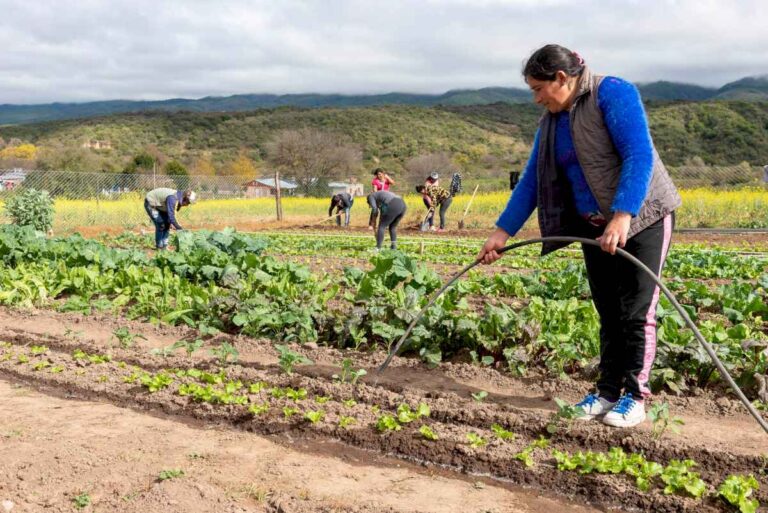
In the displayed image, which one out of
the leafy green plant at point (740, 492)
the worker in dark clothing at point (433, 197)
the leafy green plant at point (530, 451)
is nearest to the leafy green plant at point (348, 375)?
the leafy green plant at point (530, 451)

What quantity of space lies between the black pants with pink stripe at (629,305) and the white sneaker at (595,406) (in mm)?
43

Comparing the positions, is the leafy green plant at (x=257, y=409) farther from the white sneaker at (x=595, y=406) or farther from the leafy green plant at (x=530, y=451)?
the white sneaker at (x=595, y=406)

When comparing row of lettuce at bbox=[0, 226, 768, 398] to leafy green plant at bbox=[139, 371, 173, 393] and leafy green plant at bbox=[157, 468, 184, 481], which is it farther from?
leafy green plant at bbox=[157, 468, 184, 481]

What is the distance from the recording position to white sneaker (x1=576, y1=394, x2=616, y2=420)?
351cm

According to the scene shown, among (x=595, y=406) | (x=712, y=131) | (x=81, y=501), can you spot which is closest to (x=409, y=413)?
(x=595, y=406)

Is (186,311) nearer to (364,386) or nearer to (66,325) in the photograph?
(66,325)

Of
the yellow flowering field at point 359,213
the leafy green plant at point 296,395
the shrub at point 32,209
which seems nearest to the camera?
the leafy green plant at point 296,395

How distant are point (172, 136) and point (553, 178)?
6744 centimetres

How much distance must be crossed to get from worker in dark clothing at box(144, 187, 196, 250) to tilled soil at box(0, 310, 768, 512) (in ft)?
20.2

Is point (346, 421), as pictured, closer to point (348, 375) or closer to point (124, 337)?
point (348, 375)

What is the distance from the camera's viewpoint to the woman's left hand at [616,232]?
3.05 meters

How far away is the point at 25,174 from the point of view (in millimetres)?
20141

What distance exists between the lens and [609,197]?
10.5 feet

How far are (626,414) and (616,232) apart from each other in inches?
36.8
